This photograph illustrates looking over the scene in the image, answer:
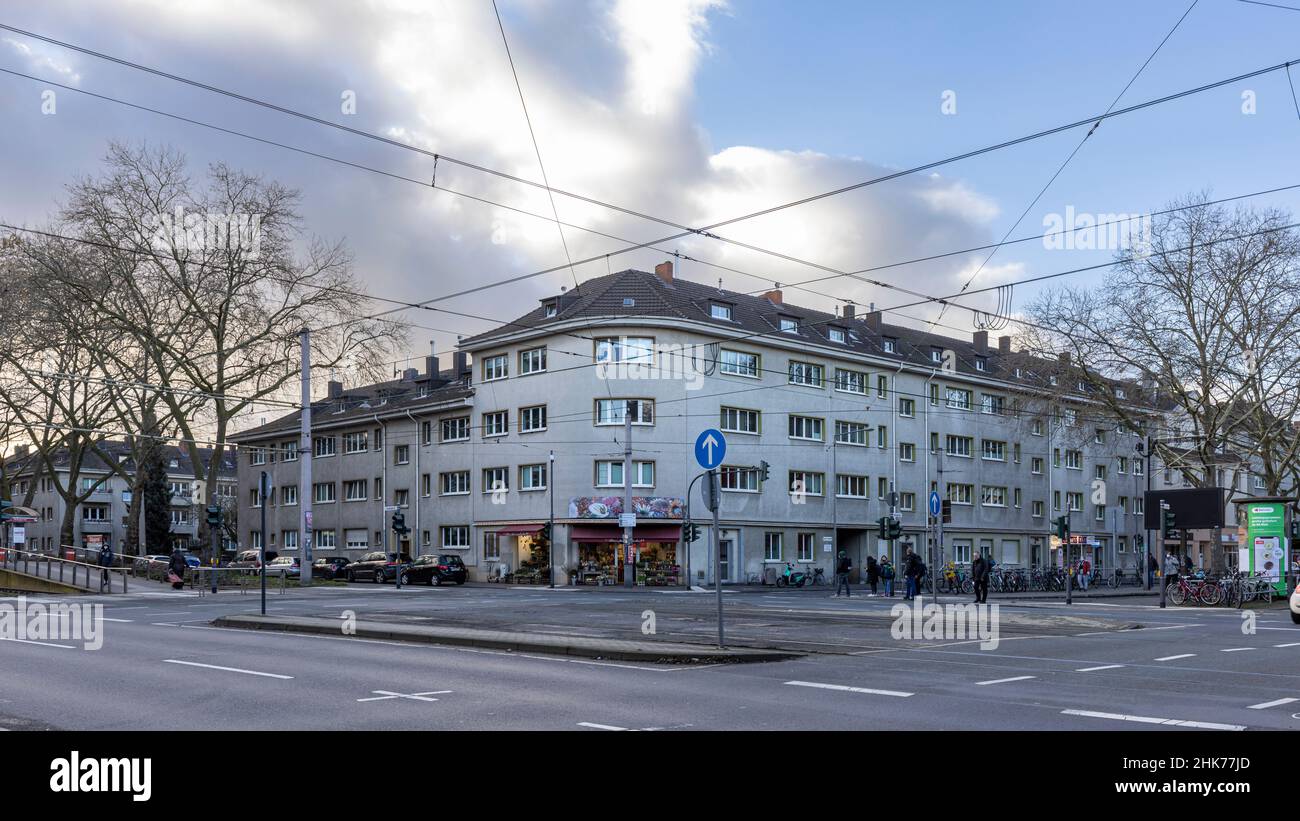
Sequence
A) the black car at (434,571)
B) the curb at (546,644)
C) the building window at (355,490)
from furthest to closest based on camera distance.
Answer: the building window at (355,490), the black car at (434,571), the curb at (546,644)

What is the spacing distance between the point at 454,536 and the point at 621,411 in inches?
507

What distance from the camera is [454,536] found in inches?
2409

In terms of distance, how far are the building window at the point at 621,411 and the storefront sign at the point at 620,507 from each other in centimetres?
357

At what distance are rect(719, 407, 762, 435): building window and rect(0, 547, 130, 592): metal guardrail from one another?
2689cm

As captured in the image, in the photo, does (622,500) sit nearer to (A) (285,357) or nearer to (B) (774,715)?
(A) (285,357)

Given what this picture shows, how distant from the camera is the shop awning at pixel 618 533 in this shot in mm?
54062

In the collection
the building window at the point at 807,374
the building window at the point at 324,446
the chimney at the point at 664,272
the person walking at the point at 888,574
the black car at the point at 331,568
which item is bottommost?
the black car at the point at 331,568

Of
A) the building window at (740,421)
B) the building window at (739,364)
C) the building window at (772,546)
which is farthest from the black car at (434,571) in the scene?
the building window at (739,364)

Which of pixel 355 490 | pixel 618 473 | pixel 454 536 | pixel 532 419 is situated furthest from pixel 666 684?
pixel 355 490

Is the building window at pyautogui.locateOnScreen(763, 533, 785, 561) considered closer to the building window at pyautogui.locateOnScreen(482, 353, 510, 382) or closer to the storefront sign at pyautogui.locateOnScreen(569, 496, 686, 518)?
the storefront sign at pyautogui.locateOnScreen(569, 496, 686, 518)

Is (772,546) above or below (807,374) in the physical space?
below

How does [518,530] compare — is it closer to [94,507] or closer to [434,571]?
[434,571]

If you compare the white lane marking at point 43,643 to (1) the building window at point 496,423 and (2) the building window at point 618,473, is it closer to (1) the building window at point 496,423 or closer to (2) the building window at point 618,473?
(2) the building window at point 618,473

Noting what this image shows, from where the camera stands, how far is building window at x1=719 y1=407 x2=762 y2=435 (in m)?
56.0
